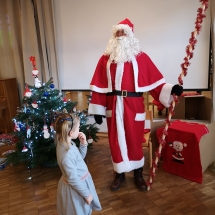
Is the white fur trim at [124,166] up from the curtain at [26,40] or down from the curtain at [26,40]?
down

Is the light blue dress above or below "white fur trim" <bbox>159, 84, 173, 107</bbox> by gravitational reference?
below

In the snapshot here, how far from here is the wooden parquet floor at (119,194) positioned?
1.82m

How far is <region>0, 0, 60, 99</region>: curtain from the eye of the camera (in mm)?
3342

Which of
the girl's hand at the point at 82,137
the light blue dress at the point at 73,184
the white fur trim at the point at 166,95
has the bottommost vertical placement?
the light blue dress at the point at 73,184

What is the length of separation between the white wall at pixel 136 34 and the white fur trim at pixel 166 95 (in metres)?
0.90

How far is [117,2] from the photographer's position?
2.89 m

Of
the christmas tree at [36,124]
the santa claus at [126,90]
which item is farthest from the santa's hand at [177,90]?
the christmas tree at [36,124]

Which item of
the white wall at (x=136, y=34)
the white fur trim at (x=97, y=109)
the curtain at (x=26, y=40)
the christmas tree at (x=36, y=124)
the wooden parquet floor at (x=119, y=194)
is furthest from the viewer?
the curtain at (x=26, y=40)

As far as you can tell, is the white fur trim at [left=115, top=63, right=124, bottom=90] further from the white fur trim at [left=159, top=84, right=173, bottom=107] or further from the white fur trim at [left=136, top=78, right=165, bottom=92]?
the white fur trim at [left=159, top=84, right=173, bottom=107]

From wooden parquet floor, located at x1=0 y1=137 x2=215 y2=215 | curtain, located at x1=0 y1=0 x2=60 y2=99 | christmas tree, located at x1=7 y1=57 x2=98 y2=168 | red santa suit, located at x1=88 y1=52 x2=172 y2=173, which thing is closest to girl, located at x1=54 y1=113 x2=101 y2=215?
wooden parquet floor, located at x1=0 y1=137 x2=215 y2=215

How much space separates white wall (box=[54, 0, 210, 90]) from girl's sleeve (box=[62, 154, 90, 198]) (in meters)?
1.95

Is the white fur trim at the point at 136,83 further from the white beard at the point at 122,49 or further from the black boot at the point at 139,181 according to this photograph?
the black boot at the point at 139,181

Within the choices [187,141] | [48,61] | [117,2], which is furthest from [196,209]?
[48,61]

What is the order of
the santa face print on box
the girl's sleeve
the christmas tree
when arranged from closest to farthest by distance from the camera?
the girl's sleeve, the santa face print on box, the christmas tree
